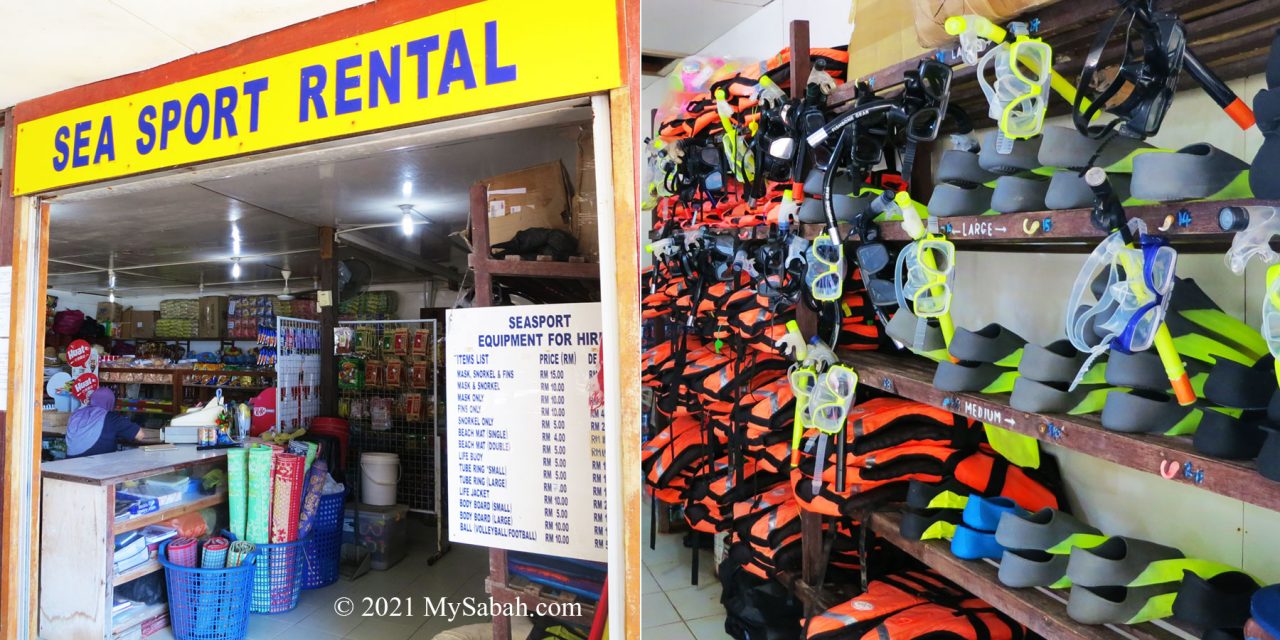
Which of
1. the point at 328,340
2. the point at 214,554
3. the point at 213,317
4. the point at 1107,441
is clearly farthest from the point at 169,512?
the point at 213,317

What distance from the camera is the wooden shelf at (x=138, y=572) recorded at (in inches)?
115

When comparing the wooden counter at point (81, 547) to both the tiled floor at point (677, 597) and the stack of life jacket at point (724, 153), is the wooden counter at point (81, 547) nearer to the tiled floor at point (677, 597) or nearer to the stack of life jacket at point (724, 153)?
the tiled floor at point (677, 597)

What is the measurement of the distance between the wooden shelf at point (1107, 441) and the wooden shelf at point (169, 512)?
3427mm

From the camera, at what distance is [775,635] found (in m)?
2.43

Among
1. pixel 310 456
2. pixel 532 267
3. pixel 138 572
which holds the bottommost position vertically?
pixel 138 572

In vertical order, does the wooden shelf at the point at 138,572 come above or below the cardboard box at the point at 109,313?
below

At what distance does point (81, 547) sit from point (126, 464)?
43cm

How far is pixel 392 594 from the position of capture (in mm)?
3666

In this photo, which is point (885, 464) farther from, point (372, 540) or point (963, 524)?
point (372, 540)

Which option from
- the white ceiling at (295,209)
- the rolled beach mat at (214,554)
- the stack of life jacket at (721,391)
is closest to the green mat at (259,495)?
the rolled beach mat at (214,554)

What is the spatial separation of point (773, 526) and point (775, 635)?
43 cm

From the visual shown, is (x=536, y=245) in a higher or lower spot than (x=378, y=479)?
higher

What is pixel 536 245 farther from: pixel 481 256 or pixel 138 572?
pixel 138 572

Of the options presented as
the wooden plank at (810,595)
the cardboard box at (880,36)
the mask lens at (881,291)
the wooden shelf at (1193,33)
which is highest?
the cardboard box at (880,36)
